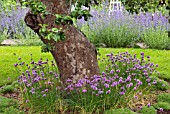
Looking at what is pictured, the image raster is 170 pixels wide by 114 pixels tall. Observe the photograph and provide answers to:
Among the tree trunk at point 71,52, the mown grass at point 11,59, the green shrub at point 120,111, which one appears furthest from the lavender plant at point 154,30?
the green shrub at point 120,111

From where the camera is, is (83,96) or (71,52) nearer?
(83,96)

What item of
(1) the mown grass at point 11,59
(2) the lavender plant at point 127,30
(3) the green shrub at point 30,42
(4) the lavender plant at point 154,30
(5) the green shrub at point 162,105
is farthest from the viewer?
(3) the green shrub at point 30,42

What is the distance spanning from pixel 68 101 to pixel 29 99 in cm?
51

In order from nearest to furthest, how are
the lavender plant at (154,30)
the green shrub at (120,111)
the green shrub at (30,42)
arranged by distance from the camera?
the green shrub at (120,111)
the lavender plant at (154,30)
the green shrub at (30,42)

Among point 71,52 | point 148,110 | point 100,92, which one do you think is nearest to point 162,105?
point 148,110

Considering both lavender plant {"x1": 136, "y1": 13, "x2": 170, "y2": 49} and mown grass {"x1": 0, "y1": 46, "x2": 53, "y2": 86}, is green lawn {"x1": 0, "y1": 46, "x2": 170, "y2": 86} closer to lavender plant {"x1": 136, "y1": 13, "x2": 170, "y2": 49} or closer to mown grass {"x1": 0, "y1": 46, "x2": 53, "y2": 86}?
mown grass {"x1": 0, "y1": 46, "x2": 53, "y2": 86}

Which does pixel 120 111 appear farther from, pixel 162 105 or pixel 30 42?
pixel 30 42

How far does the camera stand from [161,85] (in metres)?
4.80

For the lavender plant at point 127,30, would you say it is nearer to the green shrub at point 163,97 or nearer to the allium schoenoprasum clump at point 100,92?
Answer: the green shrub at point 163,97

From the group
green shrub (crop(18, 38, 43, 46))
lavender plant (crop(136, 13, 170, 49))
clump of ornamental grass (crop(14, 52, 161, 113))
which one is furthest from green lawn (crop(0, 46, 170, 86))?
clump of ornamental grass (crop(14, 52, 161, 113))

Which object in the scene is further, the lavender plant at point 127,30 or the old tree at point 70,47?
the lavender plant at point 127,30

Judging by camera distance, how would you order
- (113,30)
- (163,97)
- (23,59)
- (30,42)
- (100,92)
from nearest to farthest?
1. (100,92)
2. (163,97)
3. (23,59)
4. (113,30)
5. (30,42)

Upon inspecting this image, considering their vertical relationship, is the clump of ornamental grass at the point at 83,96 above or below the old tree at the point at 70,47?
below

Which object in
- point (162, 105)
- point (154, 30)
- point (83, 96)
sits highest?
point (154, 30)
